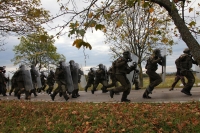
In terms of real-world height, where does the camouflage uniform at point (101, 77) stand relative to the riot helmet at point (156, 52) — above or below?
below

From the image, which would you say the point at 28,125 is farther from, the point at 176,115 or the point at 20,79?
the point at 20,79

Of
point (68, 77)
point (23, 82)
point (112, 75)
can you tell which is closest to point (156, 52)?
point (112, 75)

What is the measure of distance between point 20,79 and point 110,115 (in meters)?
9.00

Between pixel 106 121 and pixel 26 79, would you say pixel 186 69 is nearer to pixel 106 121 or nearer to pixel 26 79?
pixel 106 121

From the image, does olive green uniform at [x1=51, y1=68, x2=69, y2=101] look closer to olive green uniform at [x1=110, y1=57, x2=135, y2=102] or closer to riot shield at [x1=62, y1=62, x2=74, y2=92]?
riot shield at [x1=62, y1=62, x2=74, y2=92]

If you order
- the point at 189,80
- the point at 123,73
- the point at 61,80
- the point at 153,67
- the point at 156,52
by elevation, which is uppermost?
the point at 156,52

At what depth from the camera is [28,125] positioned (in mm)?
7402

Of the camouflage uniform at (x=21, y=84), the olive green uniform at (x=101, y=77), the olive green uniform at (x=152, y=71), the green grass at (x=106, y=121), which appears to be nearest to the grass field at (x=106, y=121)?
the green grass at (x=106, y=121)

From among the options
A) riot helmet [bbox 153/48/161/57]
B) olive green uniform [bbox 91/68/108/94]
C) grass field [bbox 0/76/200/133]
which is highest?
riot helmet [bbox 153/48/161/57]

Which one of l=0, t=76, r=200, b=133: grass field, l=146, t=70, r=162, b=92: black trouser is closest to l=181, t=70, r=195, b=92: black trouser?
l=146, t=70, r=162, b=92: black trouser

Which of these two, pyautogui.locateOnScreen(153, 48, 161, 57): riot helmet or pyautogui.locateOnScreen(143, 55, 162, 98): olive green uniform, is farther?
pyautogui.locateOnScreen(153, 48, 161, 57): riot helmet

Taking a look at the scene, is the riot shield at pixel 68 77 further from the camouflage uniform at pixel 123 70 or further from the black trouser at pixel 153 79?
the black trouser at pixel 153 79

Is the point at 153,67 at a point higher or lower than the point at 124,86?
higher

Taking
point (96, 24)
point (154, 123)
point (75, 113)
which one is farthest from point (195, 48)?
point (75, 113)
